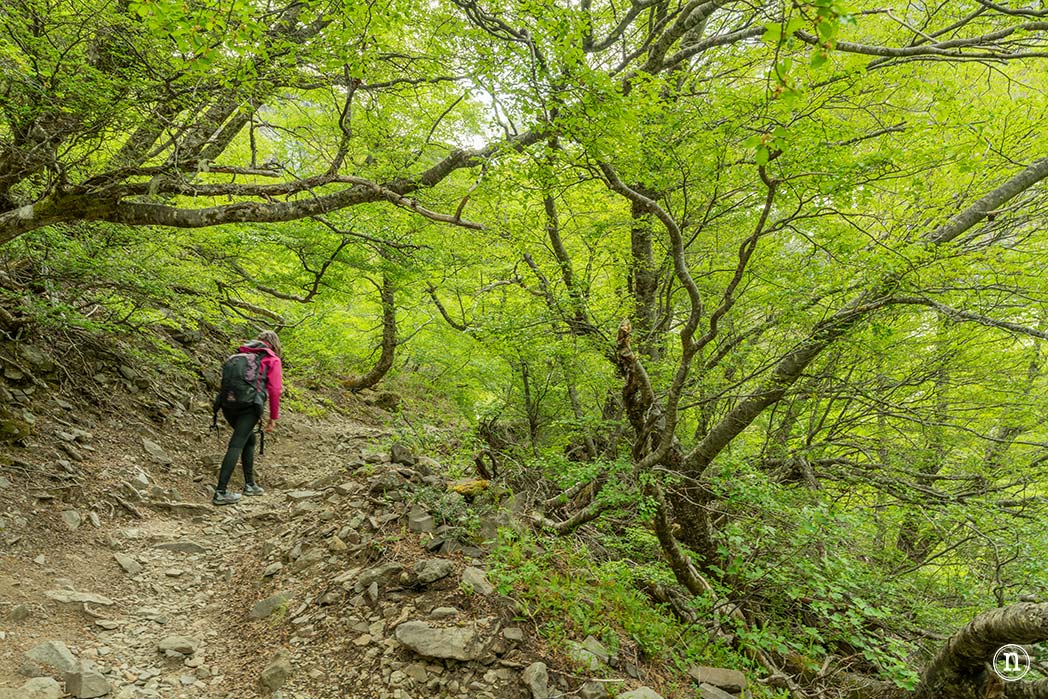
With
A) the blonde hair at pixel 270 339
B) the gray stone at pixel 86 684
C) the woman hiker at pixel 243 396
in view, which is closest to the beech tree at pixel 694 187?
the blonde hair at pixel 270 339

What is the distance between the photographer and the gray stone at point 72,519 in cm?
455

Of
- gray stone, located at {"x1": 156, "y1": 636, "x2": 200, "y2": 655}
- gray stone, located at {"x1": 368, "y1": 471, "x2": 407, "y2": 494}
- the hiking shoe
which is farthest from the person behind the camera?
the hiking shoe

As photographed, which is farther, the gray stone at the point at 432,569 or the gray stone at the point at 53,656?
the gray stone at the point at 432,569

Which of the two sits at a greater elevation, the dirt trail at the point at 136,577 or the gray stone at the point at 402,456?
the gray stone at the point at 402,456

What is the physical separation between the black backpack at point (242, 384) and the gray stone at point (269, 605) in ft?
9.68

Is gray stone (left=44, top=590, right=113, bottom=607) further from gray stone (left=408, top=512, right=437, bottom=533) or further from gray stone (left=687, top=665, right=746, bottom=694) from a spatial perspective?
gray stone (left=687, top=665, right=746, bottom=694)

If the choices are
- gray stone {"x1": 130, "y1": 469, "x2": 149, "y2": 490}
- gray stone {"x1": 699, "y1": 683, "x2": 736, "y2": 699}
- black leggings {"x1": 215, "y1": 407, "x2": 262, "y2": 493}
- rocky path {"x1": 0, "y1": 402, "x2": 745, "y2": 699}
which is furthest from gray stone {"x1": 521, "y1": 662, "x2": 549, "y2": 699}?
gray stone {"x1": 130, "y1": 469, "x2": 149, "y2": 490}

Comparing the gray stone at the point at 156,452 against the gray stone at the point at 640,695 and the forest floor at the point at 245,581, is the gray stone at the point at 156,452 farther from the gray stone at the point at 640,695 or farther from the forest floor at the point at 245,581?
the gray stone at the point at 640,695

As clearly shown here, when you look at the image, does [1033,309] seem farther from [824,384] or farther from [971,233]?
[824,384]

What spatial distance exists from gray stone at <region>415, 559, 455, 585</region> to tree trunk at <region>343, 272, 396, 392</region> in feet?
23.8

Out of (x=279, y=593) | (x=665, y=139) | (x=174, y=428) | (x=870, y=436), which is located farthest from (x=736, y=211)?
(x=174, y=428)

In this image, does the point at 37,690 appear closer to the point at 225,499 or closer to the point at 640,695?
the point at 225,499

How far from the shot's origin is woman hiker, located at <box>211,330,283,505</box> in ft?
20.0

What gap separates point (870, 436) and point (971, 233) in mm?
2675
